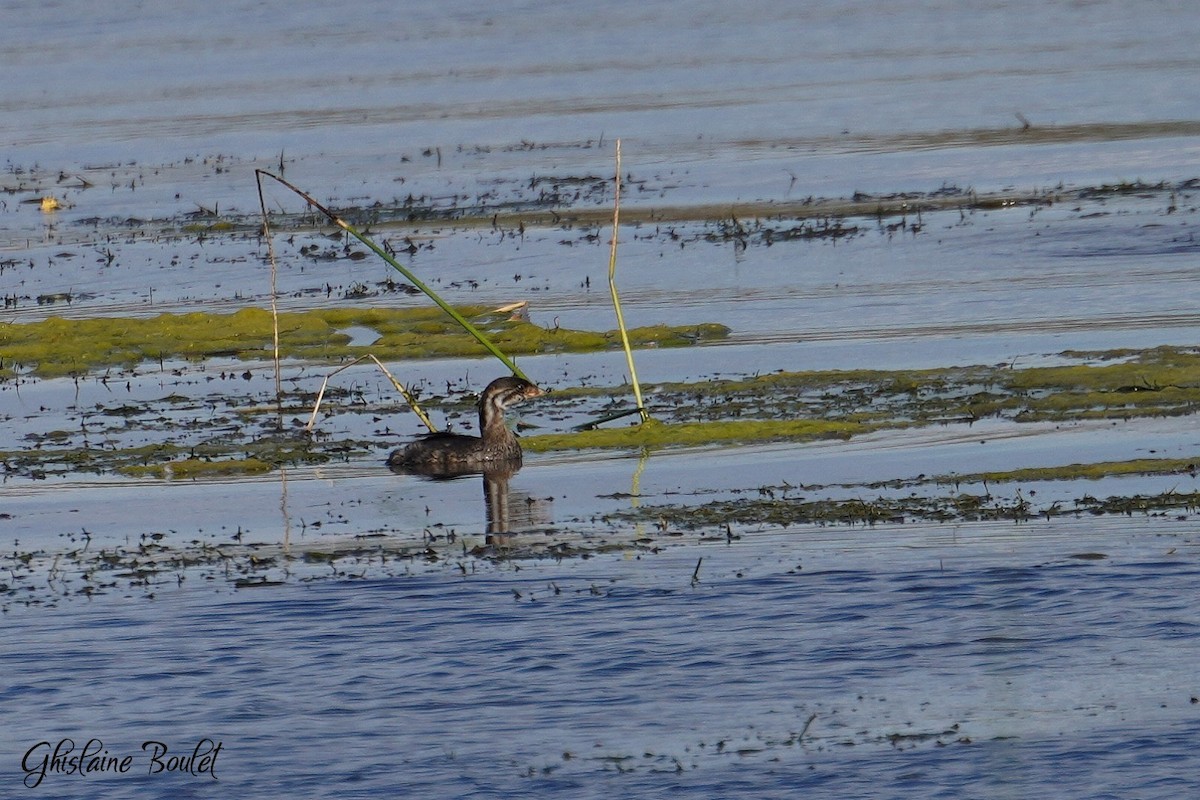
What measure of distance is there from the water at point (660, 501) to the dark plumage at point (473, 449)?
267 mm

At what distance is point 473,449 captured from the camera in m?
14.2

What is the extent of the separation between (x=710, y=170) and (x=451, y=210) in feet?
15.4

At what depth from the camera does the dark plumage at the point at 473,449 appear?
14078 millimetres

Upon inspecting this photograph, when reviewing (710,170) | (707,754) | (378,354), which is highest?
(710,170)

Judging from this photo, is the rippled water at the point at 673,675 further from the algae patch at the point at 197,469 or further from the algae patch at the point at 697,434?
the algae patch at the point at 197,469

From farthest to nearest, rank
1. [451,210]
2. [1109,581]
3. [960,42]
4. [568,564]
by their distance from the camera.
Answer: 1. [960,42]
2. [451,210]
3. [568,564]
4. [1109,581]

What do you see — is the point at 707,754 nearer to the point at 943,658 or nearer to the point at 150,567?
the point at 943,658

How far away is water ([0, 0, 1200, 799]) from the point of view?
8.42 metres

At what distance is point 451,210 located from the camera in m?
27.2

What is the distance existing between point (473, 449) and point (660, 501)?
197 centimetres

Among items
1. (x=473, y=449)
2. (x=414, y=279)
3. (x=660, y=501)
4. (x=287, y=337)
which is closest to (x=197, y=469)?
(x=473, y=449)

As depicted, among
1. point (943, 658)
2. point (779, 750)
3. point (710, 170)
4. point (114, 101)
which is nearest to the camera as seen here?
point (779, 750)

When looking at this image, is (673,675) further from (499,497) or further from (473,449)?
(473,449)

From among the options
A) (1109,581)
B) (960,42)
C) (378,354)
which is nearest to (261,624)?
(1109,581)
